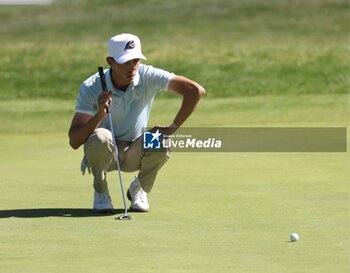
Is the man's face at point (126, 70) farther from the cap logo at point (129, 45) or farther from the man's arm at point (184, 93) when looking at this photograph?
the man's arm at point (184, 93)

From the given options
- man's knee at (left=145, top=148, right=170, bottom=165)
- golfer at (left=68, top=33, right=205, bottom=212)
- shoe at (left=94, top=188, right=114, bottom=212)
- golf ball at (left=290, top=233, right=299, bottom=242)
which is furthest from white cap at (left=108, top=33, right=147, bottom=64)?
golf ball at (left=290, top=233, right=299, bottom=242)

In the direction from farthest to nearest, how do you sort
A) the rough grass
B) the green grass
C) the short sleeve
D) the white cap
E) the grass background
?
the green grass, the short sleeve, the white cap, the grass background, the rough grass

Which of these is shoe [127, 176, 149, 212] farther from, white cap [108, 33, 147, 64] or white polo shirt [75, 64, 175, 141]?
white cap [108, 33, 147, 64]

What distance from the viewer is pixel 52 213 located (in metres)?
7.57

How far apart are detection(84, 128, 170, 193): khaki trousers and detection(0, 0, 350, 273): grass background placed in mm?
271

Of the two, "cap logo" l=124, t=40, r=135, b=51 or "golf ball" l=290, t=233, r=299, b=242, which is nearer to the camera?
"golf ball" l=290, t=233, r=299, b=242

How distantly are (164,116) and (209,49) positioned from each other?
9986mm

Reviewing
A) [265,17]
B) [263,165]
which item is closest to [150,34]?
[265,17]

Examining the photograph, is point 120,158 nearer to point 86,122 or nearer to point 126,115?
point 126,115

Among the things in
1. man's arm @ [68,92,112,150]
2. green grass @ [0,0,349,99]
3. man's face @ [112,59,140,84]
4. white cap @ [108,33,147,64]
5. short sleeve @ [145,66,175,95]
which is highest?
white cap @ [108,33,147,64]

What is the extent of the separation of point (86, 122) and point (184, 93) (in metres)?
0.70

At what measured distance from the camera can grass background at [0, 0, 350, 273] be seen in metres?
5.82

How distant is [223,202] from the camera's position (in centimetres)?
796

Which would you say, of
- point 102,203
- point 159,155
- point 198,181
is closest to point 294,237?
point 159,155
